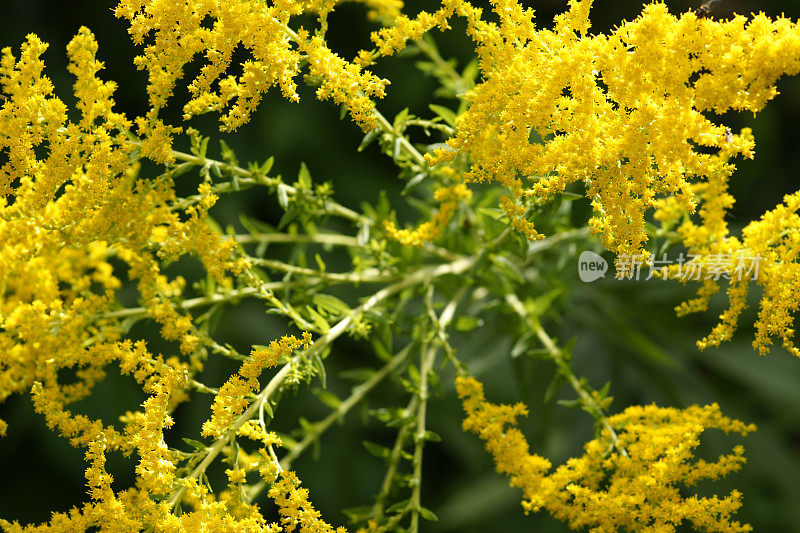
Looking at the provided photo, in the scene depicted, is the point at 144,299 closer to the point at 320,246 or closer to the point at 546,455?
the point at 320,246

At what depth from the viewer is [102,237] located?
120 centimetres

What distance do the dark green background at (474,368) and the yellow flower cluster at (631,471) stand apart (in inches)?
19.3

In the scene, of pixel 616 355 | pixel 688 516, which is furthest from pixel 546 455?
pixel 688 516

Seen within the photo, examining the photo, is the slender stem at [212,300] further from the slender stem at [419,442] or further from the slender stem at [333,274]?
the slender stem at [419,442]

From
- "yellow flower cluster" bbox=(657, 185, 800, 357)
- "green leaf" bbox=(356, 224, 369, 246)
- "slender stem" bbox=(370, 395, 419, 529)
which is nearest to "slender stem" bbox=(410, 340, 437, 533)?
"slender stem" bbox=(370, 395, 419, 529)

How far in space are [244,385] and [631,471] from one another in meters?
0.72

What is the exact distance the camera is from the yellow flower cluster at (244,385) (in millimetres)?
1072

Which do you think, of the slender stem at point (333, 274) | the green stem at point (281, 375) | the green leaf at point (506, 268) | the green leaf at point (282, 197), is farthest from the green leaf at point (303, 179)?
the green leaf at point (506, 268)

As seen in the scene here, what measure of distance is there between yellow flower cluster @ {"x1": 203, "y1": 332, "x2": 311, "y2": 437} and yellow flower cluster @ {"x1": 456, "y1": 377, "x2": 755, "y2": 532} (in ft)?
1.29

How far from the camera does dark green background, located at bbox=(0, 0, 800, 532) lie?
196 cm

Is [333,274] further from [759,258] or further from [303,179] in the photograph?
[759,258]

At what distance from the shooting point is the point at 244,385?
3.62ft

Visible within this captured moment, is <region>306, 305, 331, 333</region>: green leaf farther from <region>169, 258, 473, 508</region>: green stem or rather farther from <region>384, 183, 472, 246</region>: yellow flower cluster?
<region>384, 183, 472, 246</region>: yellow flower cluster

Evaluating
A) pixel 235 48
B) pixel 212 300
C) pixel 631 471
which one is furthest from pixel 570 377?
pixel 235 48
